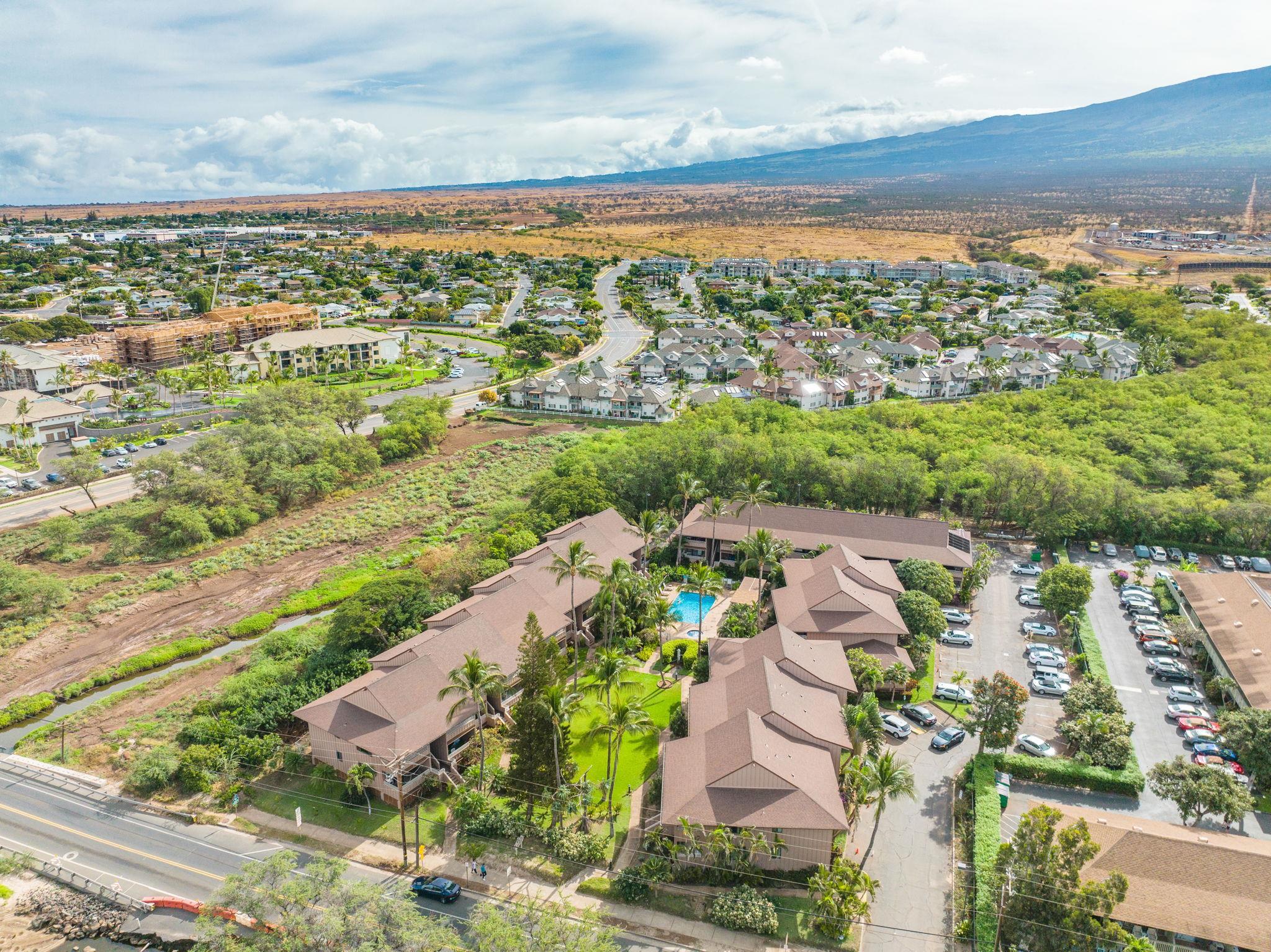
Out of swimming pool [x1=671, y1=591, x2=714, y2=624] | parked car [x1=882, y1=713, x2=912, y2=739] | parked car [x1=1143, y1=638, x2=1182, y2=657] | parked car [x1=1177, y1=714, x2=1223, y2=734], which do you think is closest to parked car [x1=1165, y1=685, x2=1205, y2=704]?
parked car [x1=1177, y1=714, x2=1223, y2=734]

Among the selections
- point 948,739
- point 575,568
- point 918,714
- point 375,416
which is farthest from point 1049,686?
point 375,416

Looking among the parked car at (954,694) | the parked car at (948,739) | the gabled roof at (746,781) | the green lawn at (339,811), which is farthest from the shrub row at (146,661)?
the parked car at (954,694)

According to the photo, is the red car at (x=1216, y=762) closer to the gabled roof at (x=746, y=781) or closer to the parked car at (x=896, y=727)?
the parked car at (x=896, y=727)

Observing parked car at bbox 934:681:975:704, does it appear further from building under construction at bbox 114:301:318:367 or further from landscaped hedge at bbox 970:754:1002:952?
building under construction at bbox 114:301:318:367

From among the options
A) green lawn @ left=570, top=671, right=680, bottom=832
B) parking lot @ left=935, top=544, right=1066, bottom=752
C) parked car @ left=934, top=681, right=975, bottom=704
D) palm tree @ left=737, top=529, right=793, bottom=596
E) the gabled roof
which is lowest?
parking lot @ left=935, top=544, right=1066, bottom=752

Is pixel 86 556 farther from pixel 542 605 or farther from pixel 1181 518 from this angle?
pixel 1181 518

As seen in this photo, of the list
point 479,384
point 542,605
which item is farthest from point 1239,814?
point 479,384
